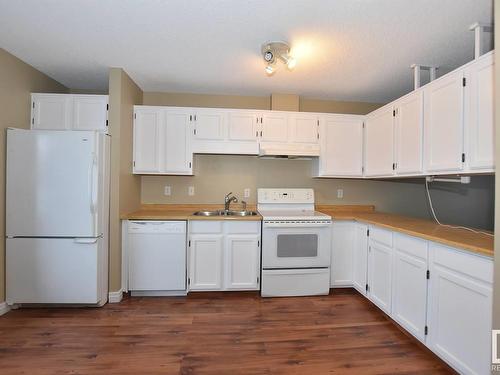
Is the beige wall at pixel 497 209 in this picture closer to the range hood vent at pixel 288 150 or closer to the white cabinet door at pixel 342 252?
the white cabinet door at pixel 342 252

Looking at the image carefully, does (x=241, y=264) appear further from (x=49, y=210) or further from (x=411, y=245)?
(x=49, y=210)

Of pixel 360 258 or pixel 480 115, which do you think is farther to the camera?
pixel 360 258

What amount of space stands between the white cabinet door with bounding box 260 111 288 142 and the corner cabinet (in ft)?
2.88

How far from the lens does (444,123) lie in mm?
1982

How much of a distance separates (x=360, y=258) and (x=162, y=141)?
2585mm

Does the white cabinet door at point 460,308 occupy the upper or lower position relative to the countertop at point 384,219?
lower

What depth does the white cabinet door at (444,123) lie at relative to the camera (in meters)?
1.85

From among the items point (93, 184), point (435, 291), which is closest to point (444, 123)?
point (435, 291)

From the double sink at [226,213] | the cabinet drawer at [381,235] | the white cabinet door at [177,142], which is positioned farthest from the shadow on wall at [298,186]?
the cabinet drawer at [381,235]

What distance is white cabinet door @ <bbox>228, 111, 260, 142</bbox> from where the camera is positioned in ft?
10.1

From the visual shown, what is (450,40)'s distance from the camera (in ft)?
6.66

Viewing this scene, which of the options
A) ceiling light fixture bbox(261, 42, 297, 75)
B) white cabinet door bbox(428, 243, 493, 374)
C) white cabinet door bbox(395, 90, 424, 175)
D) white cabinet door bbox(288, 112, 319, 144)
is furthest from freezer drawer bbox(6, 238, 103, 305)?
white cabinet door bbox(395, 90, 424, 175)

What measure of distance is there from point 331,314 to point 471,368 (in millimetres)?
1106

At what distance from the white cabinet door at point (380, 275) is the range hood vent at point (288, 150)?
1189 mm
